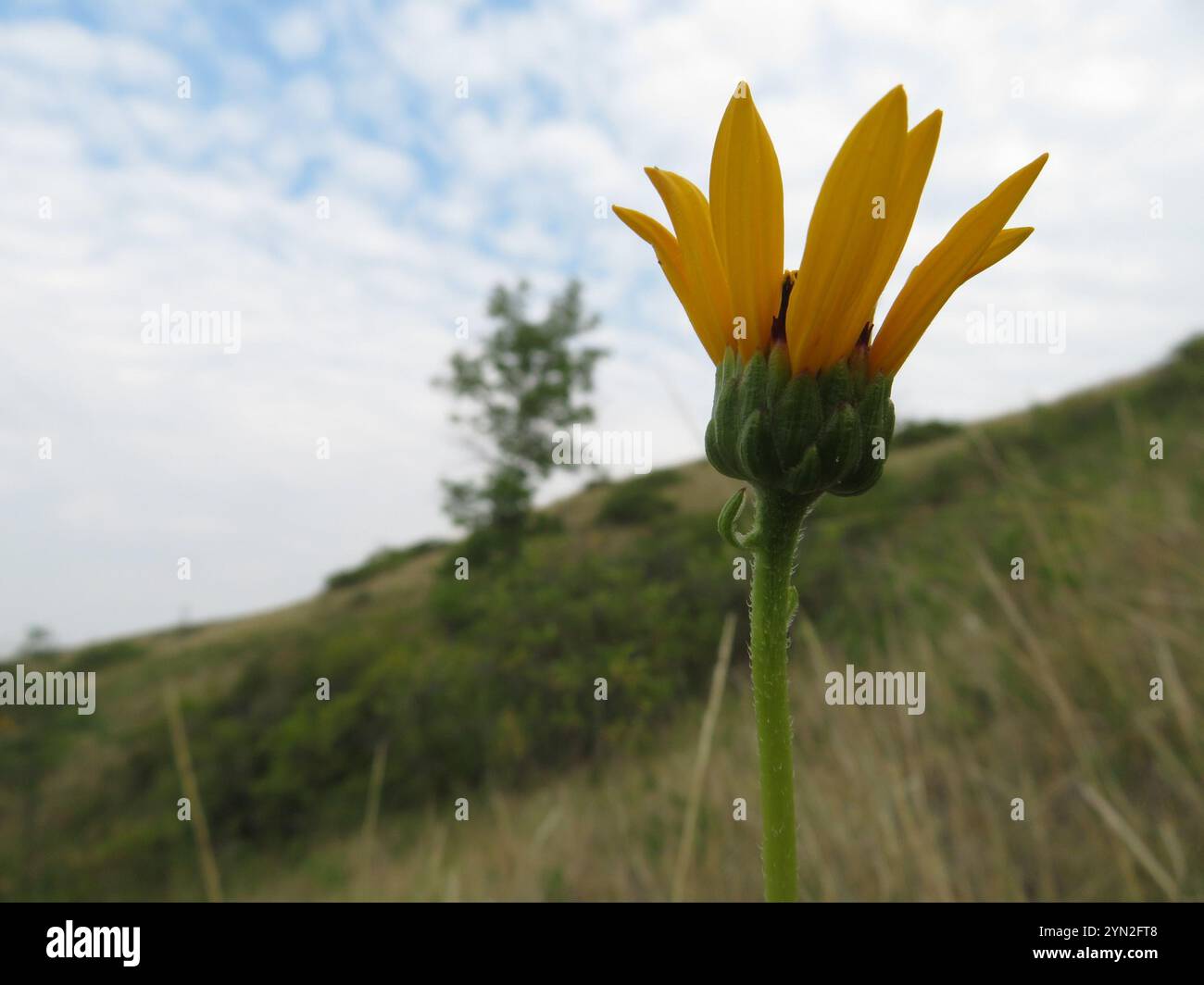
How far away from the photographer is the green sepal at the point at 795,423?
0.59 m

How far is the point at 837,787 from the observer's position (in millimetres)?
3330

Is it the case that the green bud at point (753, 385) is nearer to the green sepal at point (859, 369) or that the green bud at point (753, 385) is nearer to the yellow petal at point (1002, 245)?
the green sepal at point (859, 369)

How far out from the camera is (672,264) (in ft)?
1.99

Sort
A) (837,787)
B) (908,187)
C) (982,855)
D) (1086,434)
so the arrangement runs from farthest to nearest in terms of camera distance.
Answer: (1086,434), (837,787), (982,855), (908,187)

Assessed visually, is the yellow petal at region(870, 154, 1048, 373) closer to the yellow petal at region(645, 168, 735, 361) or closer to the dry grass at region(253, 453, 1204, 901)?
the yellow petal at region(645, 168, 735, 361)

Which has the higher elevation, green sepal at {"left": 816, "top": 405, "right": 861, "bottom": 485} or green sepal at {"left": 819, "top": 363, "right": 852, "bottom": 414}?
green sepal at {"left": 819, "top": 363, "right": 852, "bottom": 414}

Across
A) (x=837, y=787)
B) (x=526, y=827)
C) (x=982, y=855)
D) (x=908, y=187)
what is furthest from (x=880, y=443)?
(x=526, y=827)

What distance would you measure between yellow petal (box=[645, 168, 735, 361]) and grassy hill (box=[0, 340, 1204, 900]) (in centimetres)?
190

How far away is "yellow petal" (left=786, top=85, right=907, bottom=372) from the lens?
1.75 ft

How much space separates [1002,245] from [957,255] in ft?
0.44

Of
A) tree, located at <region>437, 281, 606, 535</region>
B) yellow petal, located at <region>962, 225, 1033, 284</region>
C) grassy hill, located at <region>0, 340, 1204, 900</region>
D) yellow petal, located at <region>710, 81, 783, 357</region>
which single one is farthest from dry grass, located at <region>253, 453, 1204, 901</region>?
tree, located at <region>437, 281, 606, 535</region>
